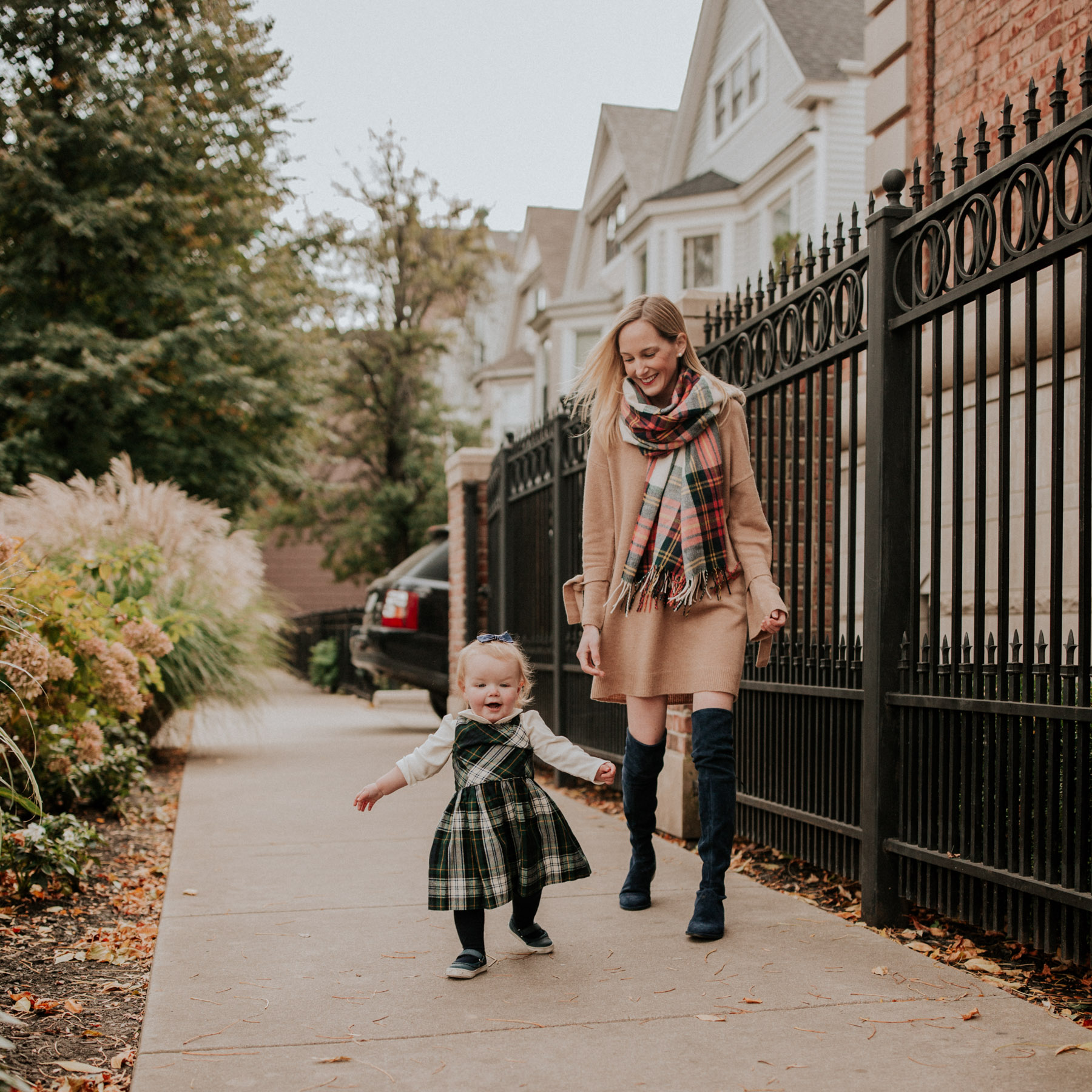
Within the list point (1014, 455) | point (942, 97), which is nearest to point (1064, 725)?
point (1014, 455)

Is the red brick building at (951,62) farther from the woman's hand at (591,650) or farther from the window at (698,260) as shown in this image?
the window at (698,260)

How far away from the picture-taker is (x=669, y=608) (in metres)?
3.64

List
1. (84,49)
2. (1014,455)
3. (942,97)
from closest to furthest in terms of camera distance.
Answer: (1014,455) < (942,97) < (84,49)

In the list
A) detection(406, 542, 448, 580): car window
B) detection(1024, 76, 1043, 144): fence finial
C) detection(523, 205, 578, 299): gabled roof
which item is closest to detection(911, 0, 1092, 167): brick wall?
detection(1024, 76, 1043, 144): fence finial

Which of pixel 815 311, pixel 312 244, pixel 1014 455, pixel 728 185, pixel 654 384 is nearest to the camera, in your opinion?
pixel 654 384

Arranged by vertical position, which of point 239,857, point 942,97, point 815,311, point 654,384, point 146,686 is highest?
point 942,97

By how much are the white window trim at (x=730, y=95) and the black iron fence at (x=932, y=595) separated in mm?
15747

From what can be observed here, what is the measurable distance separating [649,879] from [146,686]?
470cm

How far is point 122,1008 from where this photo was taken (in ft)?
9.78

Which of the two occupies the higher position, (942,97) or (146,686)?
(942,97)

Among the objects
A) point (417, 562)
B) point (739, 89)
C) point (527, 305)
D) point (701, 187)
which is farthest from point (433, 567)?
point (527, 305)

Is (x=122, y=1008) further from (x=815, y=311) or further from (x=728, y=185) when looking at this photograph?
(x=728, y=185)

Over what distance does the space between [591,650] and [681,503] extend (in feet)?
1.82

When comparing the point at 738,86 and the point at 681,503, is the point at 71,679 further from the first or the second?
the point at 738,86
